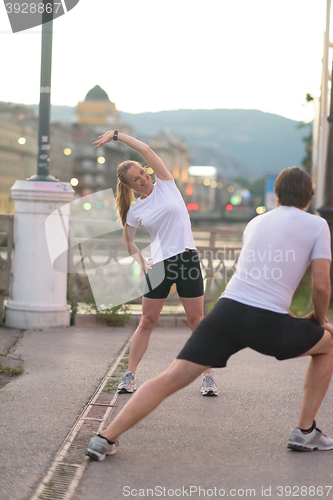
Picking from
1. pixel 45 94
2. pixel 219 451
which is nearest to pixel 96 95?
pixel 45 94

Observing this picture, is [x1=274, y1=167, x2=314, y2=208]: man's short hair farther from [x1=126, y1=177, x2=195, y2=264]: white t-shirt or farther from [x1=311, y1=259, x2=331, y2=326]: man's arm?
[x1=126, y1=177, x2=195, y2=264]: white t-shirt

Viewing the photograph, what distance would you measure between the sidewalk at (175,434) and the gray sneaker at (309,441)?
0.05 metres

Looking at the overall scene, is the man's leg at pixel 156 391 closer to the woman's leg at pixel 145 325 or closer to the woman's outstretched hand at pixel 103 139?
the woman's leg at pixel 145 325

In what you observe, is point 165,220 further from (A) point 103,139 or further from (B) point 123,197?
(A) point 103,139

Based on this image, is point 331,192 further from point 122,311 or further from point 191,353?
point 191,353

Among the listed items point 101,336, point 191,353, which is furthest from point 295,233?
point 101,336

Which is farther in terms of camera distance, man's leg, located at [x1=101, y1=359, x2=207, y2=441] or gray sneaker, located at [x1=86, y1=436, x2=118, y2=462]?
gray sneaker, located at [x1=86, y1=436, x2=118, y2=462]

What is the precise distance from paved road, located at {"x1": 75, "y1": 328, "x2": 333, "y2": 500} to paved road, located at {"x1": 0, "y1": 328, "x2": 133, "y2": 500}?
0.32 m

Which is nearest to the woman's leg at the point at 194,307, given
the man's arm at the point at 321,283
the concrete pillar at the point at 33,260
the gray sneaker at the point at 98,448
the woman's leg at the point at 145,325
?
the woman's leg at the point at 145,325

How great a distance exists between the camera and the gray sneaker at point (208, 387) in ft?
15.4

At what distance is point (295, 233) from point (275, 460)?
1277mm

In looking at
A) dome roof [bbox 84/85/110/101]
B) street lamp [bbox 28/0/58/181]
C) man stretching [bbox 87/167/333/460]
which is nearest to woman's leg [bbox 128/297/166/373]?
man stretching [bbox 87/167/333/460]

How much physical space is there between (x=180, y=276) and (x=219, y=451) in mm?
1440

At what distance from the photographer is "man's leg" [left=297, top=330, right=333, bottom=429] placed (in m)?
3.38
